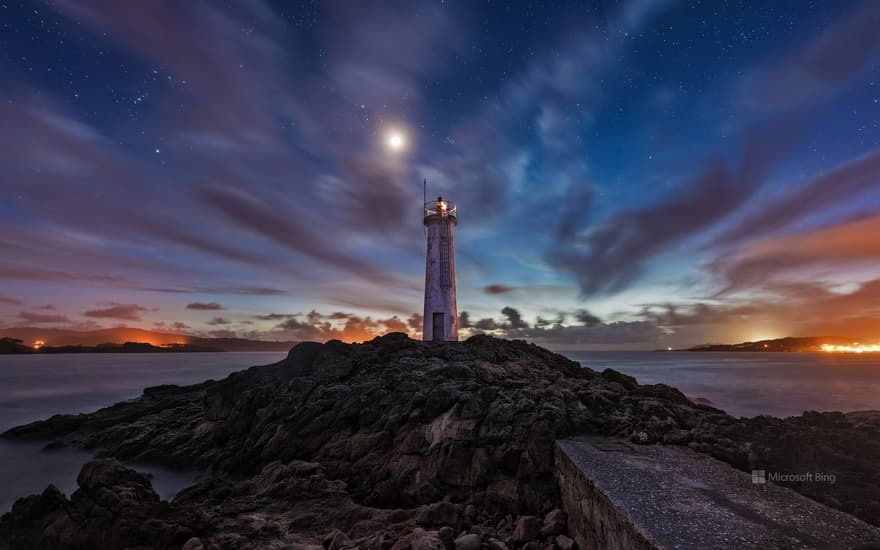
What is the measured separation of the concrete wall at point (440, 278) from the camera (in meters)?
24.0

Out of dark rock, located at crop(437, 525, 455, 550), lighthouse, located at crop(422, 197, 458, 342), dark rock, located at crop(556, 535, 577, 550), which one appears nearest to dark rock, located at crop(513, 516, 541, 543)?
dark rock, located at crop(556, 535, 577, 550)

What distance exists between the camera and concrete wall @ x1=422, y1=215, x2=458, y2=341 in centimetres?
2402

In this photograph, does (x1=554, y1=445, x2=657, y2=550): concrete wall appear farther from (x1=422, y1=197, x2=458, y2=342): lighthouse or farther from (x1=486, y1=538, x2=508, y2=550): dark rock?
(x1=422, y1=197, x2=458, y2=342): lighthouse

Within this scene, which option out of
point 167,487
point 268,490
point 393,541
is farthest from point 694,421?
point 167,487

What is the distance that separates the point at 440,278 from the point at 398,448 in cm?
1444

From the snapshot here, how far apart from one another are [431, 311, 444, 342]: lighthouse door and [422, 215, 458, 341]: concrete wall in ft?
0.39

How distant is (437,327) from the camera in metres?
23.9

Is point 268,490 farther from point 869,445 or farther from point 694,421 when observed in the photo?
point 869,445

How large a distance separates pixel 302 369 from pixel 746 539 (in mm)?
16692

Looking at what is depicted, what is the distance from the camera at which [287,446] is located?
12758 millimetres

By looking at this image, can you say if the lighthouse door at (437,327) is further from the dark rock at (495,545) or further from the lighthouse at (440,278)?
the dark rock at (495,545)

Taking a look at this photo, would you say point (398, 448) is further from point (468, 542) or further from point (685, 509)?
point (685, 509)

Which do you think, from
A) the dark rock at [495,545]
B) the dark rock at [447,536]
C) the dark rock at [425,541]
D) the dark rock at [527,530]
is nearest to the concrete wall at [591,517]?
the dark rock at [527,530]

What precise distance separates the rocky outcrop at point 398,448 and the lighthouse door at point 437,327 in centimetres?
613
